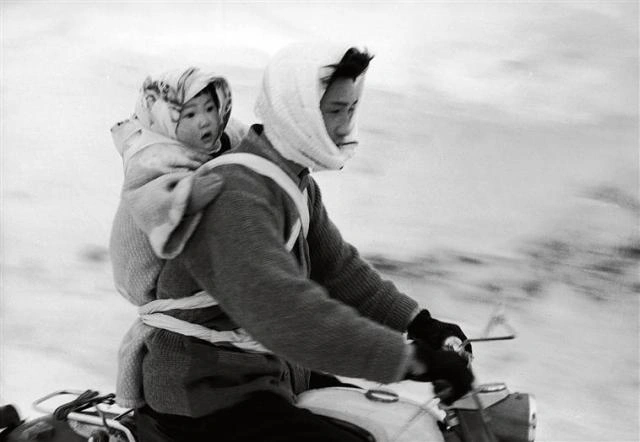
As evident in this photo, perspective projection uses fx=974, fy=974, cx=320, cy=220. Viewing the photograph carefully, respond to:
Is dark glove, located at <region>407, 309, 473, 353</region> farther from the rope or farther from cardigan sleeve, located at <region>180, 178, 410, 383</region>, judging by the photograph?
the rope

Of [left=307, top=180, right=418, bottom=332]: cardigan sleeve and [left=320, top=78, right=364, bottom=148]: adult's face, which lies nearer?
[left=320, top=78, right=364, bottom=148]: adult's face

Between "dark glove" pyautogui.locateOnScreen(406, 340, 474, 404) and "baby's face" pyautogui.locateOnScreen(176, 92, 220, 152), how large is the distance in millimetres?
938

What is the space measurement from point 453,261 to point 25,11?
563cm

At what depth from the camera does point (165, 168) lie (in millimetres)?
2484

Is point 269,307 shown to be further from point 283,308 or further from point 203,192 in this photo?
point 203,192

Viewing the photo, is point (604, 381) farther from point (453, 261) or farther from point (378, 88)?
point (378, 88)

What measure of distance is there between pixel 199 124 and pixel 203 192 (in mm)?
645

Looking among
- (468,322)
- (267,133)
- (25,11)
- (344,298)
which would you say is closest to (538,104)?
(468,322)

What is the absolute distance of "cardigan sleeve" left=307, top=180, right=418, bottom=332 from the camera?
2.61 m

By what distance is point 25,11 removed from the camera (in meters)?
9.08

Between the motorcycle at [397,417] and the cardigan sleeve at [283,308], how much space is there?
185 mm

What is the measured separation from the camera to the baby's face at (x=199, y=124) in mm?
2676

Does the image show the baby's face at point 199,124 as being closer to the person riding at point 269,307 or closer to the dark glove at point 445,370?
the person riding at point 269,307

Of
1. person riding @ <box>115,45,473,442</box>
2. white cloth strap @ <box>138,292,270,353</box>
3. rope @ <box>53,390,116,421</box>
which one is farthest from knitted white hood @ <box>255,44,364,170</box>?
rope @ <box>53,390,116,421</box>
